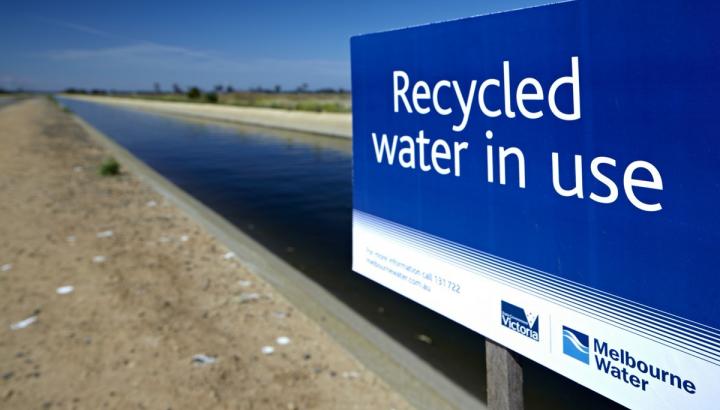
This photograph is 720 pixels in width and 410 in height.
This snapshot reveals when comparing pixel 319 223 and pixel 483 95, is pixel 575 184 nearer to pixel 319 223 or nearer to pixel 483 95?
pixel 483 95

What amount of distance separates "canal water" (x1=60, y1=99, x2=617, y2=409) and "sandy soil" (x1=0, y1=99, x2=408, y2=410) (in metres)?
1.15

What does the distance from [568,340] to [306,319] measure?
3.83 metres

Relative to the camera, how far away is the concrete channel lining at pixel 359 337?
14.0 feet

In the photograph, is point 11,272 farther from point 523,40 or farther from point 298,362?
point 523,40

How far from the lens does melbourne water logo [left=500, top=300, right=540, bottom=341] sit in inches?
84.6

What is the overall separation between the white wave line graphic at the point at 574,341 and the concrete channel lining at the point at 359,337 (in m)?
2.30

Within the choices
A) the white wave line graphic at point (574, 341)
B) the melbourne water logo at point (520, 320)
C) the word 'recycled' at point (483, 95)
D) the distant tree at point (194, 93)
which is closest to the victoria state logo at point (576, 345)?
the white wave line graphic at point (574, 341)

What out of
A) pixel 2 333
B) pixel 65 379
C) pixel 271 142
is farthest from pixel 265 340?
pixel 271 142

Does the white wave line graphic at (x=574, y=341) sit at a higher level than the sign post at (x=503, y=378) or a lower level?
higher

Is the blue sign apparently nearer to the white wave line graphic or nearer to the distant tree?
the white wave line graphic

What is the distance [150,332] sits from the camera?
506 cm

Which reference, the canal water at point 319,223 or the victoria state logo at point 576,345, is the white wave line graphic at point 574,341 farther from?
the canal water at point 319,223

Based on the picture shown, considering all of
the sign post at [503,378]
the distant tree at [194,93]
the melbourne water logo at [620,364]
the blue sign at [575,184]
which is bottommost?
the sign post at [503,378]

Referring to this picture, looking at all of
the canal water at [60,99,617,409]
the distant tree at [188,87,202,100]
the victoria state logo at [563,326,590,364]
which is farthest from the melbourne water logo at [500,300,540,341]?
the distant tree at [188,87,202,100]
